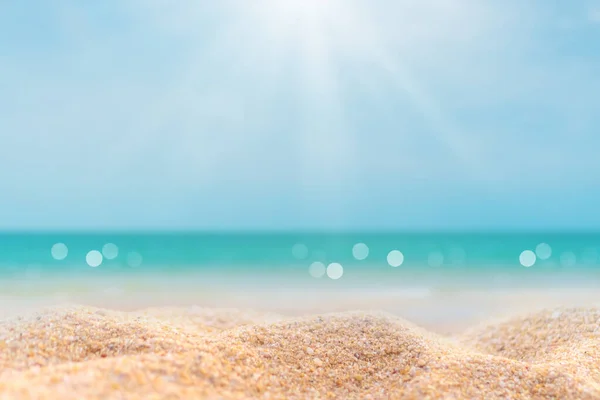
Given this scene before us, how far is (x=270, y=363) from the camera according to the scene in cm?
365

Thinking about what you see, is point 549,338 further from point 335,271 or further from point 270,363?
point 335,271

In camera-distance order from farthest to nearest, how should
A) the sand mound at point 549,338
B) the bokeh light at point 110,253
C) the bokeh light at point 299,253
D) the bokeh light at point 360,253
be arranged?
the bokeh light at point 360,253 → the bokeh light at point 299,253 → the bokeh light at point 110,253 → the sand mound at point 549,338

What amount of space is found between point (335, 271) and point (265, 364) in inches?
593

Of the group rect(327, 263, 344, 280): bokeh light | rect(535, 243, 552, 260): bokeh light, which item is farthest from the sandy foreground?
rect(535, 243, 552, 260): bokeh light

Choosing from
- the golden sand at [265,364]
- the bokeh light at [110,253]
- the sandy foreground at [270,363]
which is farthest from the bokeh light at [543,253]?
the golden sand at [265,364]

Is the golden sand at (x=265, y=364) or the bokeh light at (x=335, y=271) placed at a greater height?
the golden sand at (x=265, y=364)

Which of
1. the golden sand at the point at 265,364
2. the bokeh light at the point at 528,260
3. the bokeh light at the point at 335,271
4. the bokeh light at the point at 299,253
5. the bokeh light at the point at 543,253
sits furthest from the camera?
the bokeh light at the point at 543,253

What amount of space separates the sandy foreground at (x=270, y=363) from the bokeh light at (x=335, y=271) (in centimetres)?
1155

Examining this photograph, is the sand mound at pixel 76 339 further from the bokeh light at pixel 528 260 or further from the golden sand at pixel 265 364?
the bokeh light at pixel 528 260

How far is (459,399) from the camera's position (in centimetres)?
321

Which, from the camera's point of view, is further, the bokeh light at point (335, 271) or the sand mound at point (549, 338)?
the bokeh light at point (335, 271)

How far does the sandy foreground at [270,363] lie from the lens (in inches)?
110

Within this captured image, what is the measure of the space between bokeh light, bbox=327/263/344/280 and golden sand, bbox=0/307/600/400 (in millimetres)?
11701

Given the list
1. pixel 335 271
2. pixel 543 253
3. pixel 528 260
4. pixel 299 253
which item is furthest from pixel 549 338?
pixel 543 253
